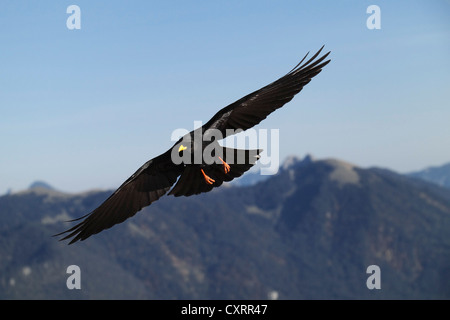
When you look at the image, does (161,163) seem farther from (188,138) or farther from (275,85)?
(275,85)

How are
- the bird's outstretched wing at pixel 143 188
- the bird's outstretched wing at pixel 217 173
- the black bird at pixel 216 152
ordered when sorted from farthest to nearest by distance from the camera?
the bird's outstretched wing at pixel 143 188 < the bird's outstretched wing at pixel 217 173 < the black bird at pixel 216 152

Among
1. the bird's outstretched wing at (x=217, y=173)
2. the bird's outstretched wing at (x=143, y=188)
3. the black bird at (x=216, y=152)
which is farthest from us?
the bird's outstretched wing at (x=143, y=188)

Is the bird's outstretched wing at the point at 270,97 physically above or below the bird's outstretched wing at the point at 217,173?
Answer: above

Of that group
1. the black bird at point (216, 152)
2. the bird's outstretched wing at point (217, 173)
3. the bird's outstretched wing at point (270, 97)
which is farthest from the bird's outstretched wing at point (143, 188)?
the bird's outstretched wing at point (270, 97)

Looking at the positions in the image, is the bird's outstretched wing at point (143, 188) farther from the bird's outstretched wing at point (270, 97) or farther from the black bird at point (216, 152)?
the bird's outstretched wing at point (270, 97)

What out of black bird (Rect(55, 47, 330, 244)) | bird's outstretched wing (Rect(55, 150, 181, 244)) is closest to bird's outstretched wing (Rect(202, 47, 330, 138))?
black bird (Rect(55, 47, 330, 244))
